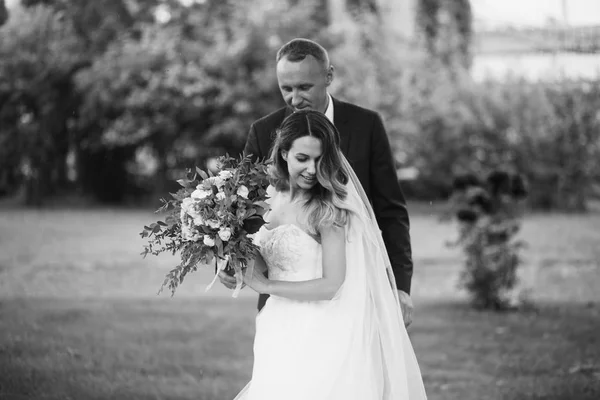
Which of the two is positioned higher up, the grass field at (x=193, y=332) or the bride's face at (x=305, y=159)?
the bride's face at (x=305, y=159)

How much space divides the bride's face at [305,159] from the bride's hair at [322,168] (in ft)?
0.06

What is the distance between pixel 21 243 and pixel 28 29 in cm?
407

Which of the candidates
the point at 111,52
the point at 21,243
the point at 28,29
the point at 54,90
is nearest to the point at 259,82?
the point at 111,52

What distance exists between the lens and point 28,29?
15133 mm

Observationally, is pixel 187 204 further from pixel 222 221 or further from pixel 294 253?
pixel 294 253

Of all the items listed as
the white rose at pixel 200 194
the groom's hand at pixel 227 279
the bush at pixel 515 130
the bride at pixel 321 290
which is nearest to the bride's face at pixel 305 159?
the bride at pixel 321 290

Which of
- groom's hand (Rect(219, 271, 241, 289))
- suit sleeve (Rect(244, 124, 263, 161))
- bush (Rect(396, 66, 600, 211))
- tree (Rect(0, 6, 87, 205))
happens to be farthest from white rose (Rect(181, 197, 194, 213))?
bush (Rect(396, 66, 600, 211))

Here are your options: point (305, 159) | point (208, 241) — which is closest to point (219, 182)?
point (208, 241)

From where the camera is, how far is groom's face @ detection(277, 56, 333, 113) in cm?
387

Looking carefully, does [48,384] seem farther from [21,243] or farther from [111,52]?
[111,52]

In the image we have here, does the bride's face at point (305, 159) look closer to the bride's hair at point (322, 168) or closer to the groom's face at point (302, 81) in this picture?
the bride's hair at point (322, 168)

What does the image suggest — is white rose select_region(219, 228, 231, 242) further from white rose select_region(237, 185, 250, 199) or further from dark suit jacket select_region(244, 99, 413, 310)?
dark suit jacket select_region(244, 99, 413, 310)

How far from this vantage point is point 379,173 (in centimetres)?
412

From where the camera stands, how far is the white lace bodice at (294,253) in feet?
11.6
